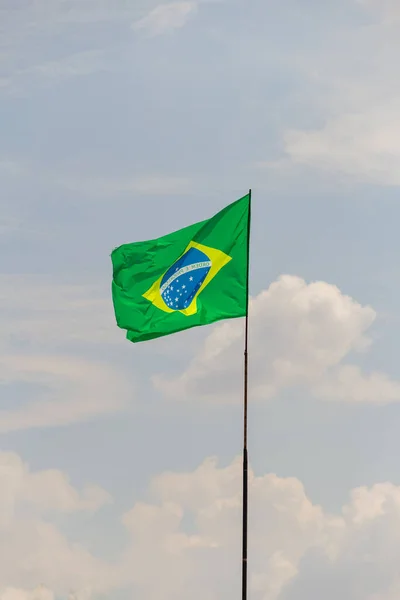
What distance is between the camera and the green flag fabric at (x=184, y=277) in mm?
49062

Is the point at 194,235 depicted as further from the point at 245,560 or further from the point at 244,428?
the point at 245,560

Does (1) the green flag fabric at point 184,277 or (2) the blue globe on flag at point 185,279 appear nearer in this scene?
(1) the green flag fabric at point 184,277

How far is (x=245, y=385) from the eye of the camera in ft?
149

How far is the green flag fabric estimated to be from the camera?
161ft

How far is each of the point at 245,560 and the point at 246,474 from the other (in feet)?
12.1

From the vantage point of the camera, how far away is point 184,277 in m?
50.6

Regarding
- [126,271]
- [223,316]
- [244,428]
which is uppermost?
[126,271]

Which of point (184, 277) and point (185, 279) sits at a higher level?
point (184, 277)

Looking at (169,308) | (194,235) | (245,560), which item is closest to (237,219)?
(194,235)

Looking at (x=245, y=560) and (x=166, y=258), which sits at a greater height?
(x=166, y=258)

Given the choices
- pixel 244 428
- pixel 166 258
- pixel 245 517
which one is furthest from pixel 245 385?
pixel 166 258

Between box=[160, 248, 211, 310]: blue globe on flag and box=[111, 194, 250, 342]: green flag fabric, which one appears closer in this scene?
box=[111, 194, 250, 342]: green flag fabric

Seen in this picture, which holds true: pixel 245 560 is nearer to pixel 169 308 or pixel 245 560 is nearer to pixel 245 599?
pixel 245 599

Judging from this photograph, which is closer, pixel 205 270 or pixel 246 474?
pixel 246 474
